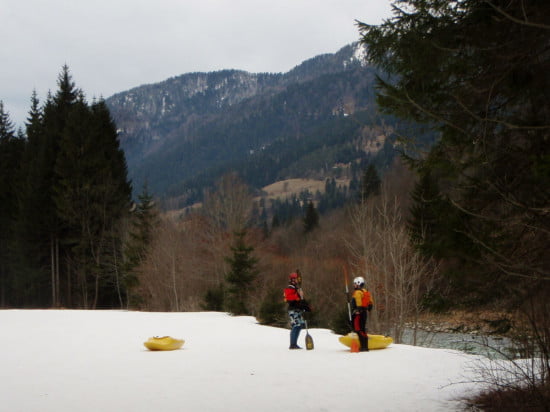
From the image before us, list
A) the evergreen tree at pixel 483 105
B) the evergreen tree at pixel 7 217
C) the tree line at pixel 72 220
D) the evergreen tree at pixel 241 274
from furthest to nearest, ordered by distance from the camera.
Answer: the evergreen tree at pixel 7 217 → the tree line at pixel 72 220 → the evergreen tree at pixel 241 274 → the evergreen tree at pixel 483 105

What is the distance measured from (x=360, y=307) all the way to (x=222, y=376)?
4538mm

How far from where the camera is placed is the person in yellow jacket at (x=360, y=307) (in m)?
13.5

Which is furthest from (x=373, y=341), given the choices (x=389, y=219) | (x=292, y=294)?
(x=389, y=219)

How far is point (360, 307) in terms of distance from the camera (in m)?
13.5

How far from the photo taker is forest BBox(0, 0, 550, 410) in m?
5.93

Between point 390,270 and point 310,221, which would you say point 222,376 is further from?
point 310,221

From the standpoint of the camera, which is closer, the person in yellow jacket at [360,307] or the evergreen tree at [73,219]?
the person in yellow jacket at [360,307]

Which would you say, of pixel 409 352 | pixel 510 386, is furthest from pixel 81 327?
pixel 510 386

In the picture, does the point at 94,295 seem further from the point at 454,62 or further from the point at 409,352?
the point at 454,62

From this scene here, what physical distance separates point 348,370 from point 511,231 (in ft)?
18.5

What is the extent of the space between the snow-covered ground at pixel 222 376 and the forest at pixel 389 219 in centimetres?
162

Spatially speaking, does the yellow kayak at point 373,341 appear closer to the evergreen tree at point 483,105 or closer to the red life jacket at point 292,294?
the red life jacket at point 292,294

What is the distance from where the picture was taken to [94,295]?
160 feet

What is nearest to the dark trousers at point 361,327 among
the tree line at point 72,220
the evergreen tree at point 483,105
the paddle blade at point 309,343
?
the paddle blade at point 309,343
